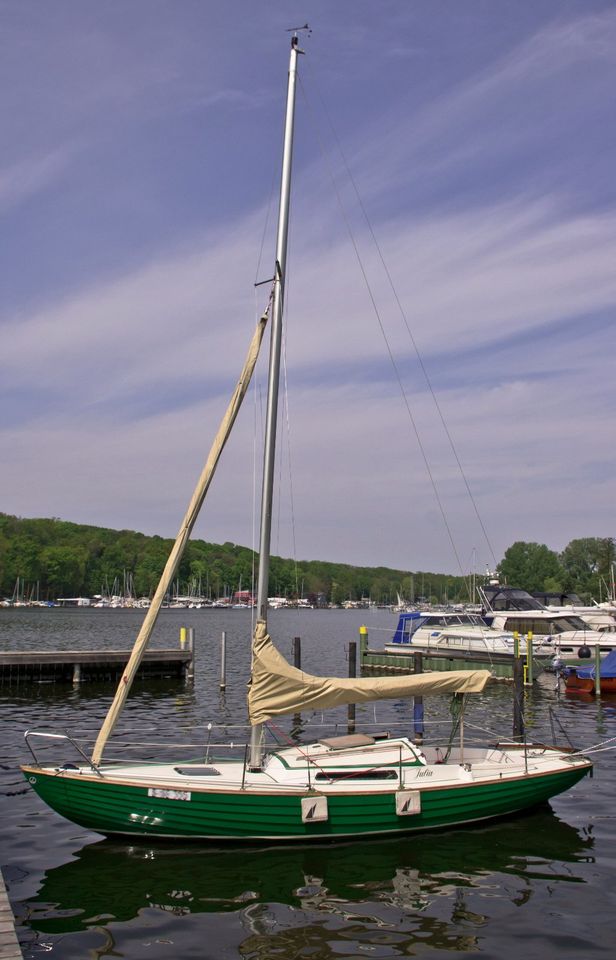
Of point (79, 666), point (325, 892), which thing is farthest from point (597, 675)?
point (325, 892)

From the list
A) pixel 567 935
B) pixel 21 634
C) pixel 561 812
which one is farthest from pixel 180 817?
pixel 21 634

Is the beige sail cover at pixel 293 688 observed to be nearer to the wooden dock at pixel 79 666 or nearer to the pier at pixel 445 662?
the pier at pixel 445 662

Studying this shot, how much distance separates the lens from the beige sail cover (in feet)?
53.3

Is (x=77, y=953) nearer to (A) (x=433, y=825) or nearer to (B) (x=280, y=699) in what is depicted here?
(B) (x=280, y=699)

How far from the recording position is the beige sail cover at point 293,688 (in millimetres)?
16250

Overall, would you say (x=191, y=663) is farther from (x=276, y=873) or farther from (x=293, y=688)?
(x=276, y=873)

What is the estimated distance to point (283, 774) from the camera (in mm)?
16188

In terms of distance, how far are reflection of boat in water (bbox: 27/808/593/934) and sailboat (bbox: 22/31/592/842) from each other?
1.20 ft

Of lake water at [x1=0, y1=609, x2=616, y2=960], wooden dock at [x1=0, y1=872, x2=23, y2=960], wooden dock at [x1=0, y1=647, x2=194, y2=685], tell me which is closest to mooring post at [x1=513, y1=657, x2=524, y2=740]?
lake water at [x1=0, y1=609, x2=616, y2=960]

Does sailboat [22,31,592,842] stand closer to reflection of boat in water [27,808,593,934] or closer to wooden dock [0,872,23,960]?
reflection of boat in water [27,808,593,934]

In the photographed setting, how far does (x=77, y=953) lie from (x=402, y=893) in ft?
17.8

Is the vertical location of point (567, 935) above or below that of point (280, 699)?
below

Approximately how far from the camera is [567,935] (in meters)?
12.4

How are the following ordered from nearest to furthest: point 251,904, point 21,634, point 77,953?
point 77,953, point 251,904, point 21,634
